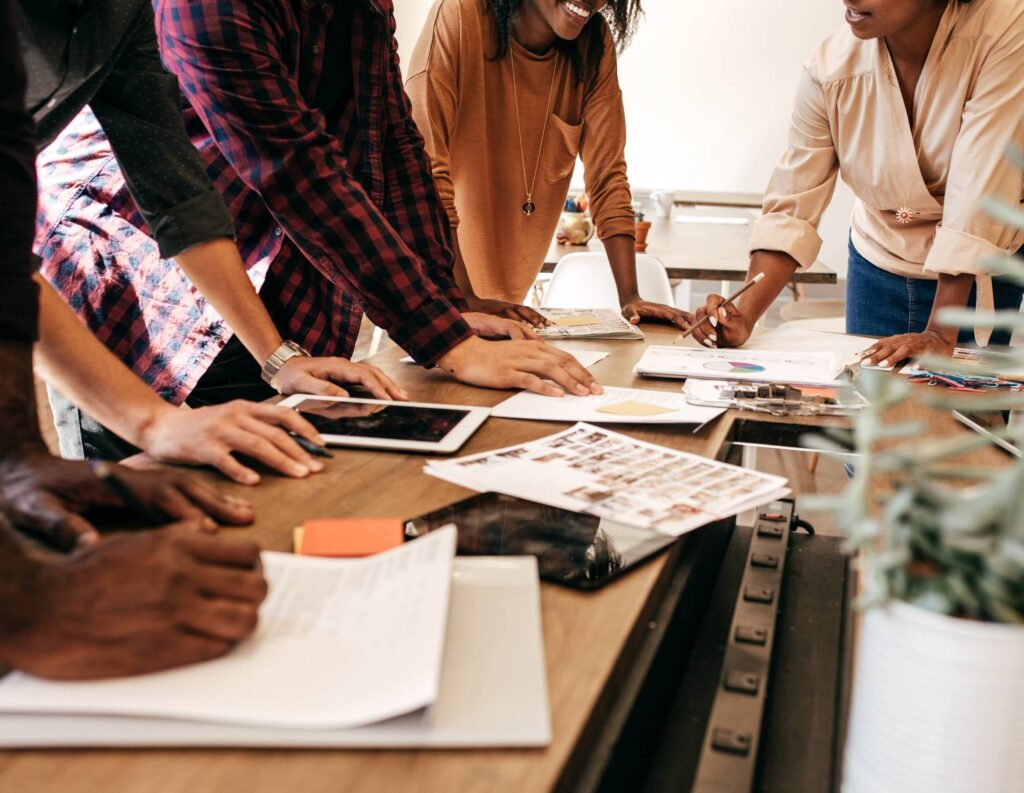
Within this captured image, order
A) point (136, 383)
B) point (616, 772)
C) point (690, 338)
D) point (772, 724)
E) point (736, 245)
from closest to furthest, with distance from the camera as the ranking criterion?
point (616, 772) < point (772, 724) < point (136, 383) < point (690, 338) < point (736, 245)

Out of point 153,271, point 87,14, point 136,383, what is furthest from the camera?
point 153,271

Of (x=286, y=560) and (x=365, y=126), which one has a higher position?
(x=365, y=126)

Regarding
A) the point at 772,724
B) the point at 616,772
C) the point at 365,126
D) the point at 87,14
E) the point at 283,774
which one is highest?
the point at 87,14

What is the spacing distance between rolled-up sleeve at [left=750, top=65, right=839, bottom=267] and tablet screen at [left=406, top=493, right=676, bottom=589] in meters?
1.30

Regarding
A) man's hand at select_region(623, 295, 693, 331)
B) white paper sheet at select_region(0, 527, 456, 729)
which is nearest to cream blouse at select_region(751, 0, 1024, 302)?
man's hand at select_region(623, 295, 693, 331)

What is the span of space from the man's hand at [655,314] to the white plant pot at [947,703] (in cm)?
152

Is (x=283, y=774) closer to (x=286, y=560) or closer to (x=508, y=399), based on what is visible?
(x=286, y=560)

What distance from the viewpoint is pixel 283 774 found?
19.3 inches

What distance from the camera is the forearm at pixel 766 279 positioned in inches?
74.2

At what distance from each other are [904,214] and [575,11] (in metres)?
0.80

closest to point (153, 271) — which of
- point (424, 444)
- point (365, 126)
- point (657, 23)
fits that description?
point (365, 126)

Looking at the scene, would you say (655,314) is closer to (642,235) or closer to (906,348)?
(906,348)

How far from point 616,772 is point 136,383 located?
66 cm

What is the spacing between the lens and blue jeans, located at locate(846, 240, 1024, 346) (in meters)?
2.04
